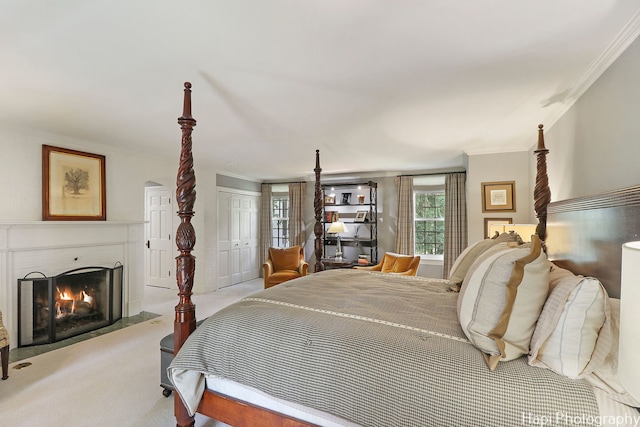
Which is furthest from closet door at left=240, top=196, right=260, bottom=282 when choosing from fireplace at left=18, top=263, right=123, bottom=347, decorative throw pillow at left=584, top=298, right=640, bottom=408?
decorative throw pillow at left=584, top=298, right=640, bottom=408

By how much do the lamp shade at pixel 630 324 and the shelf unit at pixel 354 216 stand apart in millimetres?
5276

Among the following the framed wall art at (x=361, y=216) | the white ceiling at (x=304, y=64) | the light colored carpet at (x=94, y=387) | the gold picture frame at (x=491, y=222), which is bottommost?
the light colored carpet at (x=94, y=387)

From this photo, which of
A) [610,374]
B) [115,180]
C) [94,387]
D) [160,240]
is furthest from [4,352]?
[610,374]

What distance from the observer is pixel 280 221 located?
7285mm

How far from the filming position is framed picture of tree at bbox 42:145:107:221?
11.4ft

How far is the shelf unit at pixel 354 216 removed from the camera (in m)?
6.12

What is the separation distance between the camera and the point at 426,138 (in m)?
3.66

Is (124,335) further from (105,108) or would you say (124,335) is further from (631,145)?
(631,145)

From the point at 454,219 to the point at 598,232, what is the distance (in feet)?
13.0

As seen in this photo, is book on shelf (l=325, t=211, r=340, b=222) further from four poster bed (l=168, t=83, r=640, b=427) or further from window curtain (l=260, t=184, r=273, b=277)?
four poster bed (l=168, t=83, r=640, b=427)

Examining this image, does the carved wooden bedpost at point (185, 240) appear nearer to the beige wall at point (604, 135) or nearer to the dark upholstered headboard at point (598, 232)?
the dark upholstered headboard at point (598, 232)

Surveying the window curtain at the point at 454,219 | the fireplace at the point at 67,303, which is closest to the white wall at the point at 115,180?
the fireplace at the point at 67,303

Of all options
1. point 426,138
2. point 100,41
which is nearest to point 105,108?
point 100,41

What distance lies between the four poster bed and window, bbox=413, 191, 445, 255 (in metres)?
3.85
